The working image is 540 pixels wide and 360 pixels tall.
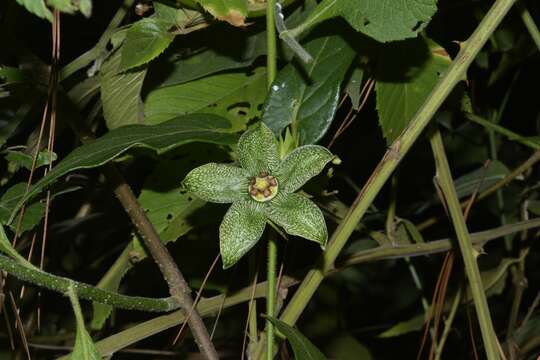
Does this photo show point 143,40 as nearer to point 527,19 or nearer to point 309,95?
point 309,95

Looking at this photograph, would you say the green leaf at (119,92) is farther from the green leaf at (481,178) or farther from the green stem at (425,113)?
the green leaf at (481,178)

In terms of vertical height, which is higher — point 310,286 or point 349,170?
point 349,170

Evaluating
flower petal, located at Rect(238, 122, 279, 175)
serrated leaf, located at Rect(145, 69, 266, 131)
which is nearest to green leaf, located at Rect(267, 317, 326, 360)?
flower petal, located at Rect(238, 122, 279, 175)

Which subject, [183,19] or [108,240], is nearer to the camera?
[183,19]

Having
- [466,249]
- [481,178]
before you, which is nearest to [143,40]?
[466,249]

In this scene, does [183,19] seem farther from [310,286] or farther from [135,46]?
[310,286]

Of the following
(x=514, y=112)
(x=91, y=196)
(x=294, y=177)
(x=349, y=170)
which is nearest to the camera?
(x=294, y=177)

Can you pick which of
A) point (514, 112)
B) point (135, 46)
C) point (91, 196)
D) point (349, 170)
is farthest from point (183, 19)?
point (514, 112)

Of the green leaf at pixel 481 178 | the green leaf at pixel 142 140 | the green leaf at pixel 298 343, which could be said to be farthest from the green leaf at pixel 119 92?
the green leaf at pixel 481 178
